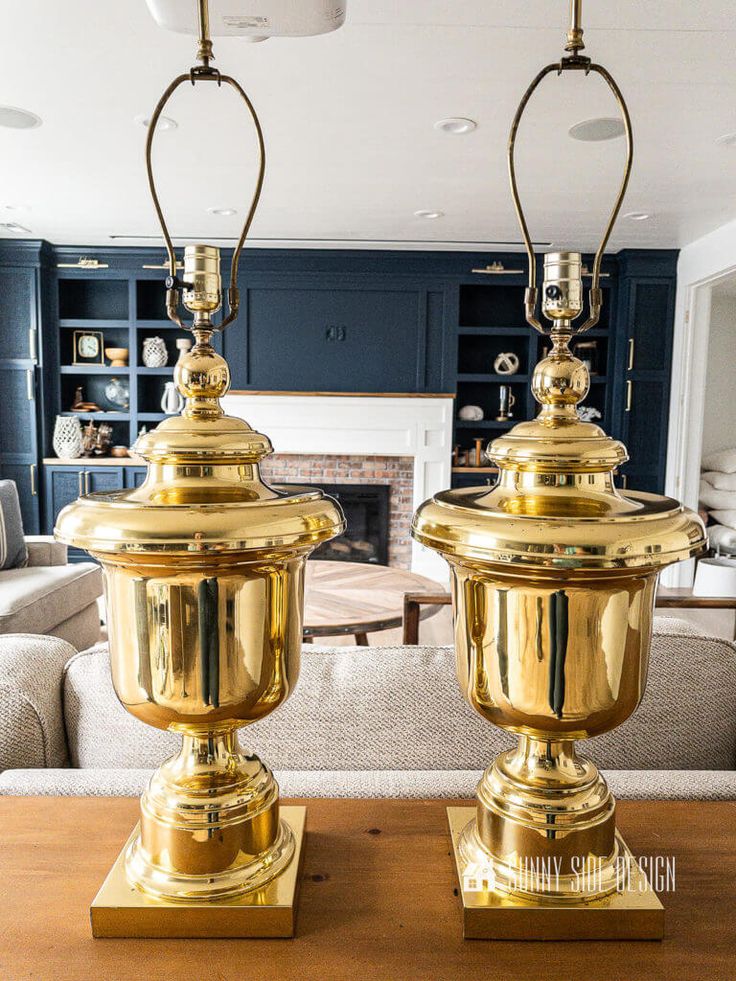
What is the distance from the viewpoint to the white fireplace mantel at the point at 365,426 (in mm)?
5059

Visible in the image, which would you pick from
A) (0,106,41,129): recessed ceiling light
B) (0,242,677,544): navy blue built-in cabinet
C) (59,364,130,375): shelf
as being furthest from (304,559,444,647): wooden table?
(59,364,130,375): shelf

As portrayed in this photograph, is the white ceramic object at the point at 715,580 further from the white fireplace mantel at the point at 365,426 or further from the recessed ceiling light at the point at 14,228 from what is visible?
the recessed ceiling light at the point at 14,228

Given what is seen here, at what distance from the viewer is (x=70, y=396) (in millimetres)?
5598

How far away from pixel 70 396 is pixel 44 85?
341 centimetres

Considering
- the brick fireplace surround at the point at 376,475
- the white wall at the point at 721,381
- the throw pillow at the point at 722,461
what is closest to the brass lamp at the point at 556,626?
the brick fireplace surround at the point at 376,475

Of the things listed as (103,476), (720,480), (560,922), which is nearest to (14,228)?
(103,476)

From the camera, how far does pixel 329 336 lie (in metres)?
5.23

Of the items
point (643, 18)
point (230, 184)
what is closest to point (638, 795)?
point (643, 18)

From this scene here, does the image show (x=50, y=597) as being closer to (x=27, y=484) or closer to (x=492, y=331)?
(x=27, y=484)

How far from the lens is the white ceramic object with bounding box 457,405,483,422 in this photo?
17.4 ft

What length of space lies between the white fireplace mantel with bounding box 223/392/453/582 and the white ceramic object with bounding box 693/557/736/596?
2.34 metres

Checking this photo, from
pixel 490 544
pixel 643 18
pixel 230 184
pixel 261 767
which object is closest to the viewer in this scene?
pixel 490 544

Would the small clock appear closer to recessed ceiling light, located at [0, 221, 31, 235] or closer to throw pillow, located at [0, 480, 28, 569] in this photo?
recessed ceiling light, located at [0, 221, 31, 235]

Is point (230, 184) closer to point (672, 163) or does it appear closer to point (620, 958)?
point (672, 163)
